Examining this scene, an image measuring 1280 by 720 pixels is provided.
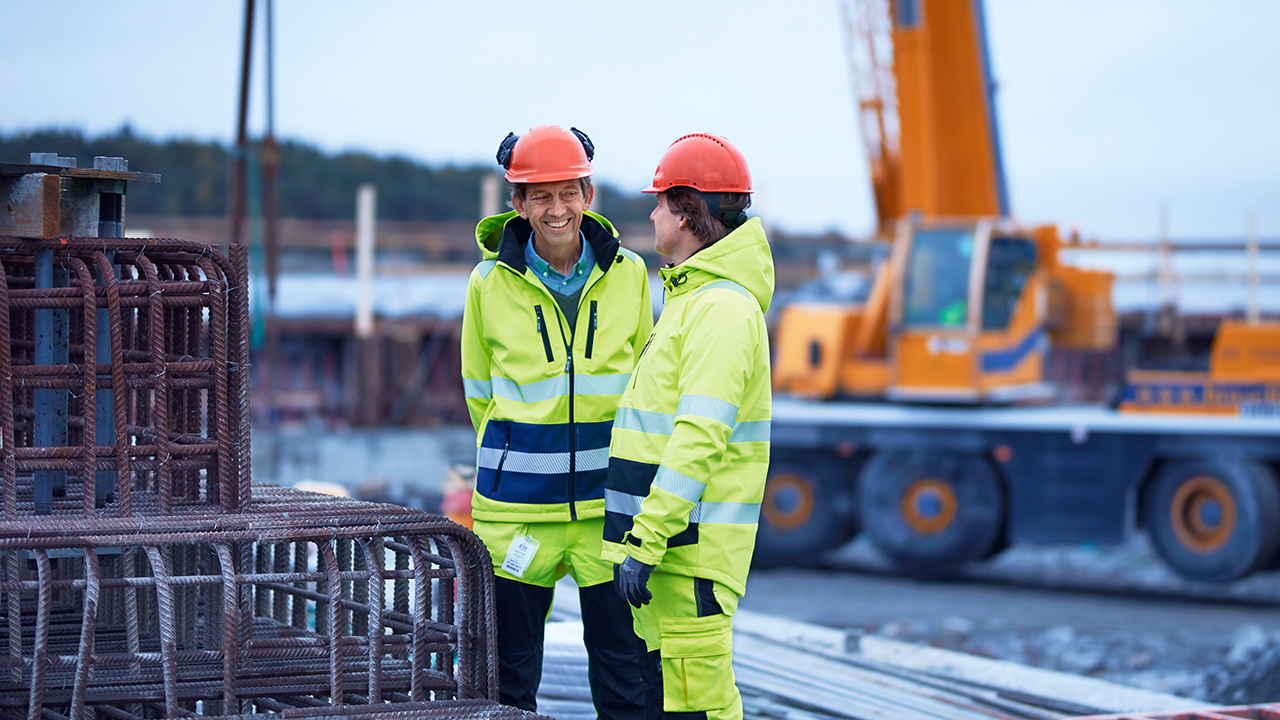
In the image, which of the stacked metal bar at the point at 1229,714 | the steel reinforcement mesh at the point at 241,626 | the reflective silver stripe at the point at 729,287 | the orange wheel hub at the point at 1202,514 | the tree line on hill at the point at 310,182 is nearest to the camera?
the steel reinforcement mesh at the point at 241,626

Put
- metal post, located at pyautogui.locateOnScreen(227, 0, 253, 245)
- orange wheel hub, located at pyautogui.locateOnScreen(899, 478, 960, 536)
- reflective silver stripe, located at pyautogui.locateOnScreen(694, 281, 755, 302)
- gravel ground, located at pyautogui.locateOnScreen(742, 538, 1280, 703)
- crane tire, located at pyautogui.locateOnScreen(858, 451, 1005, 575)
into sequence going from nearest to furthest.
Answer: reflective silver stripe, located at pyautogui.locateOnScreen(694, 281, 755, 302), gravel ground, located at pyautogui.locateOnScreen(742, 538, 1280, 703), metal post, located at pyautogui.locateOnScreen(227, 0, 253, 245), crane tire, located at pyautogui.locateOnScreen(858, 451, 1005, 575), orange wheel hub, located at pyautogui.locateOnScreen(899, 478, 960, 536)

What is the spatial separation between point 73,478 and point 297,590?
86 centimetres

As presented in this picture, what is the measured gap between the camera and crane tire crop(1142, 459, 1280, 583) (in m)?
9.91

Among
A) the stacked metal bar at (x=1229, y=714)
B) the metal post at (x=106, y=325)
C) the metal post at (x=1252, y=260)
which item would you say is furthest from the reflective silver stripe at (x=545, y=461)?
the metal post at (x=1252, y=260)

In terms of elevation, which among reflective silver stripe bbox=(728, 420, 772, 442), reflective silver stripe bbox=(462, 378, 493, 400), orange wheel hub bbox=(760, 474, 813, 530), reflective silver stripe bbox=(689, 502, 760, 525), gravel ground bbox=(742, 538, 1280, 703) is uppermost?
reflective silver stripe bbox=(462, 378, 493, 400)

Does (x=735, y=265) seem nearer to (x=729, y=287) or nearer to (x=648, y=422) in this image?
(x=729, y=287)

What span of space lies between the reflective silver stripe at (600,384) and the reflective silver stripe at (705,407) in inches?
22.1

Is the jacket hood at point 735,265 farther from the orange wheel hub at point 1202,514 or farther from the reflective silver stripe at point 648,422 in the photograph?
the orange wheel hub at point 1202,514

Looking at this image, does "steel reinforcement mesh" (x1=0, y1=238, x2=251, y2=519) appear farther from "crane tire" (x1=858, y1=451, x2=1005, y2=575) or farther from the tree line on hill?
the tree line on hill

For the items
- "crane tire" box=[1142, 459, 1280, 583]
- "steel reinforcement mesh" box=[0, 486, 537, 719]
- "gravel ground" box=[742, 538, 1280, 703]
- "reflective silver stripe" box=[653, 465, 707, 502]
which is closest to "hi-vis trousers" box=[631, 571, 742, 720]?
"reflective silver stripe" box=[653, 465, 707, 502]

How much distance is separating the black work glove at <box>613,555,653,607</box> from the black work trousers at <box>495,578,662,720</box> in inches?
20.2

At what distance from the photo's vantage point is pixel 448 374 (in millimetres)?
17891

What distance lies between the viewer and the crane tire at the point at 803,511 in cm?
1159

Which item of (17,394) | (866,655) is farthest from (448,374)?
(17,394)
